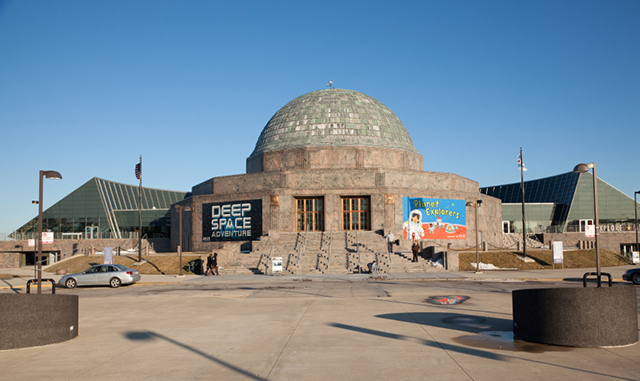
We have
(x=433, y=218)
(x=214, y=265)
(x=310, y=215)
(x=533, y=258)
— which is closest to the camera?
(x=214, y=265)

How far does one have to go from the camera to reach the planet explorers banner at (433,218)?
96.7ft

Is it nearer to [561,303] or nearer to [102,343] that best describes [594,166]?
[561,303]

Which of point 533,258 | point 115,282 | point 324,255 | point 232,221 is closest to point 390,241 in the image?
point 324,255

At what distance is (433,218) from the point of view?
1184 inches

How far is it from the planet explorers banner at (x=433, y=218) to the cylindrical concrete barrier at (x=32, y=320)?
76.3 feet

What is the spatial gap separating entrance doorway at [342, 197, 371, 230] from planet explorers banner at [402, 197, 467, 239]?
2172 mm

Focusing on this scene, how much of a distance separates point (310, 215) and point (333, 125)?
28.7ft

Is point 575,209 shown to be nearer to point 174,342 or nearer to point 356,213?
point 356,213

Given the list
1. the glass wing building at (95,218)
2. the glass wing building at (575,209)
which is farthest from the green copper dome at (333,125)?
the glass wing building at (95,218)

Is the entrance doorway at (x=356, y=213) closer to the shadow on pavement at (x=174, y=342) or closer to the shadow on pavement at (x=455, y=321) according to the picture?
the shadow on pavement at (x=455, y=321)

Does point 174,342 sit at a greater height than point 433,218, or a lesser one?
lesser

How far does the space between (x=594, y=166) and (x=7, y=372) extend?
12173mm

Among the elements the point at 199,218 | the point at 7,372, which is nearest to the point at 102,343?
the point at 7,372

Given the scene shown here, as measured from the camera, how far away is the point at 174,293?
15102 mm
